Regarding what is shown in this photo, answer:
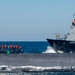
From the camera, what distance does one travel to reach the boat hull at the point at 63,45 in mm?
60678

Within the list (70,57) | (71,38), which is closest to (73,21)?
(71,38)

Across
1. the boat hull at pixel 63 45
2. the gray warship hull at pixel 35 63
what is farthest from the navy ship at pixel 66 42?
the gray warship hull at pixel 35 63

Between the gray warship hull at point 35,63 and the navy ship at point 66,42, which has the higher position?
the navy ship at point 66,42

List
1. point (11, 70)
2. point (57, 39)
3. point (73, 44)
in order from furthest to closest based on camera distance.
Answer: point (57, 39) → point (73, 44) → point (11, 70)

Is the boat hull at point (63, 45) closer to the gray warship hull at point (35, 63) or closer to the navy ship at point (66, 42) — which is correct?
the navy ship at point (66, 42)

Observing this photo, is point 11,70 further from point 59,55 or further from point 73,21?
point 73,21

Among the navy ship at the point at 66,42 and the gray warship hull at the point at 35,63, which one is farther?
the navy ship at the point at 66,42

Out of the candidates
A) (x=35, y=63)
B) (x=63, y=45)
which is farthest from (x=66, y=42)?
(x=35, y=63)

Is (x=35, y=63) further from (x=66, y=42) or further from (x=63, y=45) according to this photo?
(x=63, y=45)

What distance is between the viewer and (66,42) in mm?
61844

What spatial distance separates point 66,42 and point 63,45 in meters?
1.37

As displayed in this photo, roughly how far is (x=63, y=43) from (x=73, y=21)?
14.0ft

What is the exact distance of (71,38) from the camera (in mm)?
61781

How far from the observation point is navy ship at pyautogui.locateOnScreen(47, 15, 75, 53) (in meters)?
60.8
